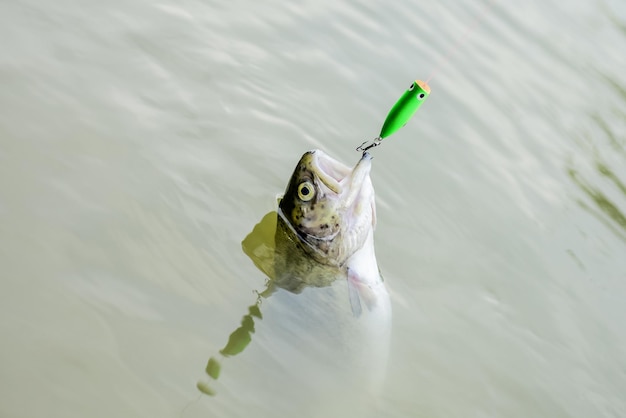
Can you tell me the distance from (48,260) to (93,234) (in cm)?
36

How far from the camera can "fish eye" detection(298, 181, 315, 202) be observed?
4.71m

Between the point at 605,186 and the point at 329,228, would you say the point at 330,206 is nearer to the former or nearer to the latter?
the point at 329,228

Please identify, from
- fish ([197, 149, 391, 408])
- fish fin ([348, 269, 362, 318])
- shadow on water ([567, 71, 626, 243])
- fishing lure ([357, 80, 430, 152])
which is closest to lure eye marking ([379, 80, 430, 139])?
fishing lure ([357, 80, 430, 152])

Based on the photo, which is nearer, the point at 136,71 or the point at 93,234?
the point at 93,234

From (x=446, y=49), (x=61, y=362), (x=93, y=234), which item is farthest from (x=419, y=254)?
(x=446, y=49)

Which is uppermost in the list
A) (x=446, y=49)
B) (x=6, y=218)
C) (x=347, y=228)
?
(x=446, y=49)

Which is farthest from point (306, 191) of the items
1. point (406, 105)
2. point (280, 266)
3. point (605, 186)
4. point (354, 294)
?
point (605, 186)

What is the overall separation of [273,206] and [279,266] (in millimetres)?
591

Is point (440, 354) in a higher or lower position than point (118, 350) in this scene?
higher

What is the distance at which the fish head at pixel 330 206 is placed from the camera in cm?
468

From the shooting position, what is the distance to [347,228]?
475cm

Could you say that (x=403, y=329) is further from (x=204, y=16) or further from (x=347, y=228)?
(x=204, y=16)

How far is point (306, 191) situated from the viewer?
4.74 metres

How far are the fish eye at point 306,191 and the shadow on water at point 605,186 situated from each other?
3014 mm
